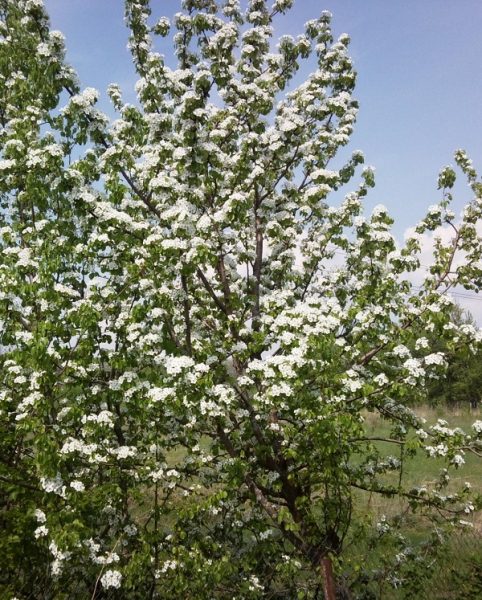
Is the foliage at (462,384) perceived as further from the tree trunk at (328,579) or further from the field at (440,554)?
the tree trunk at (328,579)

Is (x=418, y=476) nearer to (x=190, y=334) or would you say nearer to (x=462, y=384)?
(x=190, y=334)

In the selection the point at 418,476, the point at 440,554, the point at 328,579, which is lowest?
the point at 328,579

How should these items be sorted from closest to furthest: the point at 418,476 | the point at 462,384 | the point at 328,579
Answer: the point at 328,579, the point at 418,476, the point at 462,384

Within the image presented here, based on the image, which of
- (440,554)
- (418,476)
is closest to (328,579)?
(440,554)

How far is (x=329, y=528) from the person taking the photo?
769 centimetres

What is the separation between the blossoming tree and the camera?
6930 millimetres

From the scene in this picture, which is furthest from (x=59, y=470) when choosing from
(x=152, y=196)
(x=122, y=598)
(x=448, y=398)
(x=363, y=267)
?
(x=448, y=398)

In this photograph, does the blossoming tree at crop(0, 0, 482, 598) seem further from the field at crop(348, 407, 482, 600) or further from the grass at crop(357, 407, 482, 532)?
the grass at crop(357, 407, 482, 532)

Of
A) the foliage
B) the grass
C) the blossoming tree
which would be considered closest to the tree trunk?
the blossoming tree

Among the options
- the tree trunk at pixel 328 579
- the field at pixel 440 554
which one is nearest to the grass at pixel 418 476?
the field at pixel 440 554

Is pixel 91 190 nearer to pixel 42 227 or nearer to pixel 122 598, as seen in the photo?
pixel 42 227

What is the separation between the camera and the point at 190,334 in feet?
29.1

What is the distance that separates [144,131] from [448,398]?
46.0 m

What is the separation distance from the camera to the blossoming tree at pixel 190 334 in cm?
693
